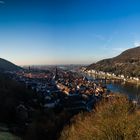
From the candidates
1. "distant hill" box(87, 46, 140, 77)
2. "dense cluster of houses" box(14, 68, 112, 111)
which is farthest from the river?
"distant hill" box(87, 46, 140, 77)

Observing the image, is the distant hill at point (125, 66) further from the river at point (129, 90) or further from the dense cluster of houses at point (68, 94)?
the dense cluster of houses at point (68, 94)

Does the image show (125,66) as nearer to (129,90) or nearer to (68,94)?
(129,90)

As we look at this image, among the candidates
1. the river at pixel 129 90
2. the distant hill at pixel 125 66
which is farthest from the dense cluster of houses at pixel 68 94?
the distant hill at pixel 125 66

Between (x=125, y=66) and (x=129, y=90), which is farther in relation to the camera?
(x=125, y=66)

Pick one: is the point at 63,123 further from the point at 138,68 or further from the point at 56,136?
the point at 138,68

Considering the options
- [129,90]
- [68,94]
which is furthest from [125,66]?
[68,94]

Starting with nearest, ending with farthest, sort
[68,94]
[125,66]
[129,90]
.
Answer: [68,94], [129,90], [125,66]

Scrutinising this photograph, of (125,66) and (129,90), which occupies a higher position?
(125,66)

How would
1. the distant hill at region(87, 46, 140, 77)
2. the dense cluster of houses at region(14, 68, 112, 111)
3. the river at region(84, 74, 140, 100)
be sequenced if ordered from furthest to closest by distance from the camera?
the distant hill at region(87, 46, 140, 77) → the river at region(84, 74, 140, 100) → the dense cluster of houses at region(14, 68, 112, 111)

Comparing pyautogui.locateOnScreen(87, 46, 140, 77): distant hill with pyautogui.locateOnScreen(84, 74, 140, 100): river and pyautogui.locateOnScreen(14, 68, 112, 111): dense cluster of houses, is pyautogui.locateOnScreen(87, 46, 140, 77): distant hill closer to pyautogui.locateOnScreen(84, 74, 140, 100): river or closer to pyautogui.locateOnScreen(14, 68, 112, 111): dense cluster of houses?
pyautogui.locateOnScreen(84, 74, 140, 100): river

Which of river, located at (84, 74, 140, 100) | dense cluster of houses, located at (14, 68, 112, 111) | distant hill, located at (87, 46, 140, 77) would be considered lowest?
river, located at (84, 74, 140, 100)

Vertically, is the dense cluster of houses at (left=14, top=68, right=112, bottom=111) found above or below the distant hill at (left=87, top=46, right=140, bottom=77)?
below

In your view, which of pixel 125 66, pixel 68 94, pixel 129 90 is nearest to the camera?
pixel 68 94
